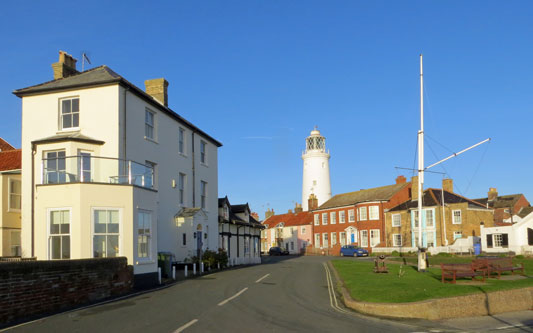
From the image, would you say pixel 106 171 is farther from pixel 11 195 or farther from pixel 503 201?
pixel 503 201

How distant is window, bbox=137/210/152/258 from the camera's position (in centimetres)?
2050

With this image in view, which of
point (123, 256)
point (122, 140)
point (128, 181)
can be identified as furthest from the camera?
point (122, 140)

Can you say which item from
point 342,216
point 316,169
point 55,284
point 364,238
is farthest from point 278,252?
point 55,284

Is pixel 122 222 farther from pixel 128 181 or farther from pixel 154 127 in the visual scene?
pixel 154 127

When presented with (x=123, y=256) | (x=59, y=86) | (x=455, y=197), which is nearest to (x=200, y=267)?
(x=123, y=256)

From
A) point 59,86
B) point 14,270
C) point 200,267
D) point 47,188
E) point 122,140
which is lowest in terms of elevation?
point 200,267

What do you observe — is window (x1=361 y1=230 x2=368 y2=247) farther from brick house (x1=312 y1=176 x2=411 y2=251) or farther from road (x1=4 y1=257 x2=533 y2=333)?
road (x1=4 y1=257 x2=533 y2=333)

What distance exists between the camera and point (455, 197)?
55938 millimetres

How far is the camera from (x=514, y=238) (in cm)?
4494

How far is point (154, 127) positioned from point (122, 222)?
9.86 meters

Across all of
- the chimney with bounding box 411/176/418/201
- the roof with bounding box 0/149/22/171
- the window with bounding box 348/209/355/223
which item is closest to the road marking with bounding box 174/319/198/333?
the roof with bounding box 0/149/22/171

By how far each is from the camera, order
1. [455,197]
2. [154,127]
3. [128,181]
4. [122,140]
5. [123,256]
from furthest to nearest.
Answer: [455,197] < [154,127] < [122,140] < [128,181] < [123,256]

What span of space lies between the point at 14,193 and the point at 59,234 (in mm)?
8342

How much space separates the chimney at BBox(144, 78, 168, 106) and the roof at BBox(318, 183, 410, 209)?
1561 inches
